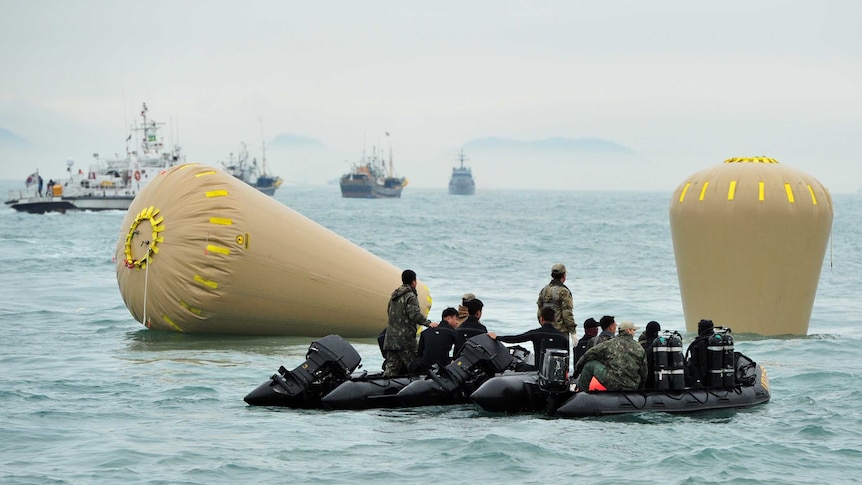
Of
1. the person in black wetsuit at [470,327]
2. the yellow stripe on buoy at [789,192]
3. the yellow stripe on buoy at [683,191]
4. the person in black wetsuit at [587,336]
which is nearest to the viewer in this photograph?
the person in black wetsuit at [587,336]

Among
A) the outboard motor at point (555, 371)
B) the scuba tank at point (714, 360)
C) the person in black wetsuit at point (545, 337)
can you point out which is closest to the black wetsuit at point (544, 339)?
the person in black wetsuit at point (545, 337)

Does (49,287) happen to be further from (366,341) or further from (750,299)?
(750,299)

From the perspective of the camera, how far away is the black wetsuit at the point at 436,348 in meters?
14.0

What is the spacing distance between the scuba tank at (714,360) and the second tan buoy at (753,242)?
5.36 meters

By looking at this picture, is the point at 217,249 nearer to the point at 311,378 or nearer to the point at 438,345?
the point at 311,378

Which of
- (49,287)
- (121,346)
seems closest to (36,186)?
(49,287)

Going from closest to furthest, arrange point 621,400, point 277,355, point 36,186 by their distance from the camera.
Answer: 1. point 621,400
2. point 277,355
3. point 36,186

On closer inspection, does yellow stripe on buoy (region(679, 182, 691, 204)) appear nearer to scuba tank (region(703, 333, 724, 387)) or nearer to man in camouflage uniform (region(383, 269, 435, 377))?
scuba tank (region(703, 333, 724, 387))

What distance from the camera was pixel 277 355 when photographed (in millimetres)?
17781

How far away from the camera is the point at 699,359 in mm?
13570

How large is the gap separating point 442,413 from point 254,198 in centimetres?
715

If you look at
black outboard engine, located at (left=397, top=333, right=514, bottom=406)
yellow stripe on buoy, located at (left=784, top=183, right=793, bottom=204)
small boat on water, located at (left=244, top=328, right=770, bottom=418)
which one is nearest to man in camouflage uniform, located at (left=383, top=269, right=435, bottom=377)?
small boat on water, located at (left=244, top=328, right=770, bottom=418)

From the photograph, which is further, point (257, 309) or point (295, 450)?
point (257, 309)

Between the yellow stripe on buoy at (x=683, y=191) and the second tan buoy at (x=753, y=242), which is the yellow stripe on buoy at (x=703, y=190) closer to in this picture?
the second tan buoy at (x=753, y=242)
